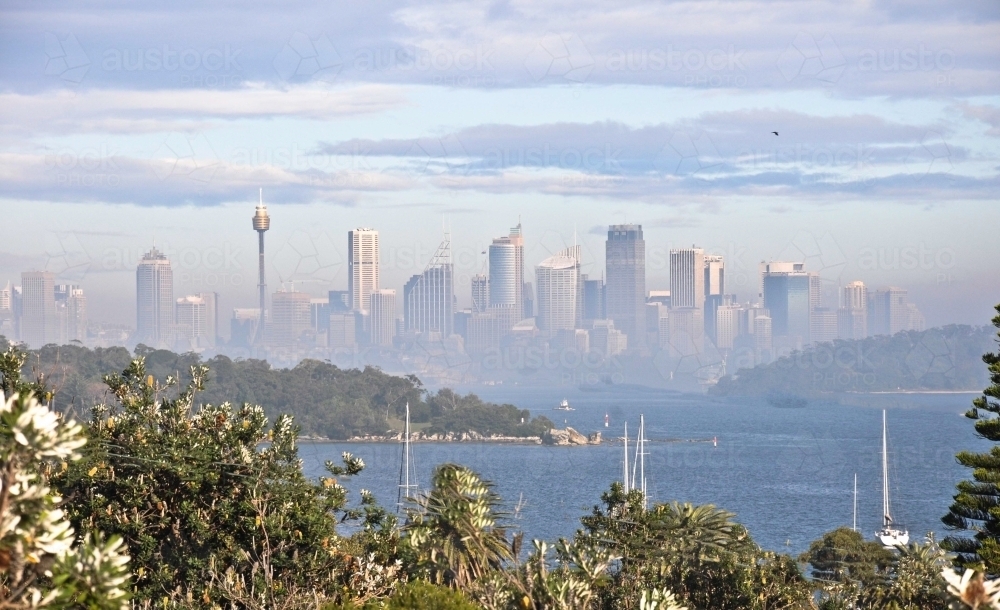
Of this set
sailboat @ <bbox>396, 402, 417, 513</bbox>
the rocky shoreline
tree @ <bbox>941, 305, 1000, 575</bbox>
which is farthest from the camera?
the rocky shoreline

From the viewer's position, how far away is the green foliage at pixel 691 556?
643 inches

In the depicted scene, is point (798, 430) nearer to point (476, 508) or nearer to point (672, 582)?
point (672, 582)

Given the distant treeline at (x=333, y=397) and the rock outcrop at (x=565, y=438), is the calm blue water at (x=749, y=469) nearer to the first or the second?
the rock outcrop at (x=565, y=438)

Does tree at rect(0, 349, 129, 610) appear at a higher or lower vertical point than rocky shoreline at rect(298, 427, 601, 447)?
higher

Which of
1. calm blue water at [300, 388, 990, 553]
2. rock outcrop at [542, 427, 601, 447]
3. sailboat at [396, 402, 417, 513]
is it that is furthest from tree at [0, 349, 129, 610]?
rock outcrop at [542, 427, 601, 447]

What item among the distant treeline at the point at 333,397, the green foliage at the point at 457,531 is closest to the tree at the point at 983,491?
the green foliage at the point at 457,531

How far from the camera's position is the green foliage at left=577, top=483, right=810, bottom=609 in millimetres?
16344

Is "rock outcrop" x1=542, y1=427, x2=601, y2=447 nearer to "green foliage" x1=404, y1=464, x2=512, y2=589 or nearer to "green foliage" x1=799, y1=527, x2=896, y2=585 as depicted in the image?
"green foliage" x1=799, y1=527, x2=896, y2=585

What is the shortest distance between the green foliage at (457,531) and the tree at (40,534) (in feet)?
11.2

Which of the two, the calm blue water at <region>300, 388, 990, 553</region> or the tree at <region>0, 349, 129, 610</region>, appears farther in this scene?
the calm blue water at <region>300, 388, 990, 553</region>

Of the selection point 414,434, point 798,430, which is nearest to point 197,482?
point 414,434

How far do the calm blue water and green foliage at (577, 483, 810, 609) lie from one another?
1911 cm

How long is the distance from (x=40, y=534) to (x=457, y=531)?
15.9 ft

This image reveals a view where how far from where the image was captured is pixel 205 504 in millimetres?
12922
